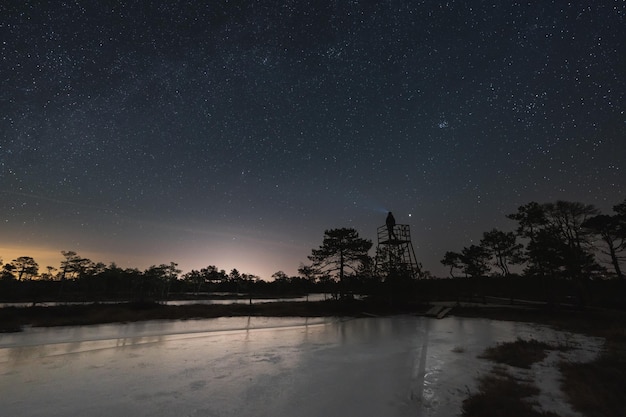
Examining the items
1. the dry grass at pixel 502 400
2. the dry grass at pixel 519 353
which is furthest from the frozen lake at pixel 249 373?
the dry grass at pixel 519 353

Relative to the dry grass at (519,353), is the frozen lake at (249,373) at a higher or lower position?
lower

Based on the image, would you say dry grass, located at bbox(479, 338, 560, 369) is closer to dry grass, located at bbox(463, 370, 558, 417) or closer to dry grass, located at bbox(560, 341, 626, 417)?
dry grass, located at bbox(560, 341, 626, 417)

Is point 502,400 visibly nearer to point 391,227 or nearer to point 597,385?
point 597,385

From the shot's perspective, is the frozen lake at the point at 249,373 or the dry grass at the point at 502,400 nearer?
the dry grass at the point at 502,400

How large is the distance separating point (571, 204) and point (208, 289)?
11643 centimetres

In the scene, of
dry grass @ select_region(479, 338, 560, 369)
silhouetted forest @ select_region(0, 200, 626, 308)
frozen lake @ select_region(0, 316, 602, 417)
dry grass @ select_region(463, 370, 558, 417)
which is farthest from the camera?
silhouetted forest @ select_region(0, 200, 626, 308)

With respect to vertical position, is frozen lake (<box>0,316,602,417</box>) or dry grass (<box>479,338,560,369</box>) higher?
dry grass (<box>479,338,560,369</box>)

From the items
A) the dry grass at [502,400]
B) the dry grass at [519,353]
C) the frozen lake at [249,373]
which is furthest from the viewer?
the dry grass at [519,353]

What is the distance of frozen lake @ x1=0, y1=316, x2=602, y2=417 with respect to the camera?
859 centimetres

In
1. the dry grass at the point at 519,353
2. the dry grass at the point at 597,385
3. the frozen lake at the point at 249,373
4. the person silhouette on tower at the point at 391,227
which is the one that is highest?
the person silhouette on tower at the point at 391,227

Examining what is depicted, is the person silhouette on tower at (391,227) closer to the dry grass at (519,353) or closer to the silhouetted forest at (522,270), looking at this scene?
the silhouetted forest at (522,270)

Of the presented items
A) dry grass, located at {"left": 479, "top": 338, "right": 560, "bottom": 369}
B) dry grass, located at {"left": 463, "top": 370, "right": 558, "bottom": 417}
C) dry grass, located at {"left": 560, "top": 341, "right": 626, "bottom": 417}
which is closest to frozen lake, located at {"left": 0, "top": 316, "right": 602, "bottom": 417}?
dry grass, located at {"left": 463, "top": 370, "right": 558, "bottom": 417}

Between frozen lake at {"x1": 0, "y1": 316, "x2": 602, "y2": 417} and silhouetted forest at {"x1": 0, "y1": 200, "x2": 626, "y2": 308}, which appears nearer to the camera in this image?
frozen lake at {"x1": 0, "y1": 316, "x2": 602, "y2": 417}

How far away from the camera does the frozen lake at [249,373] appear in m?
8.59
